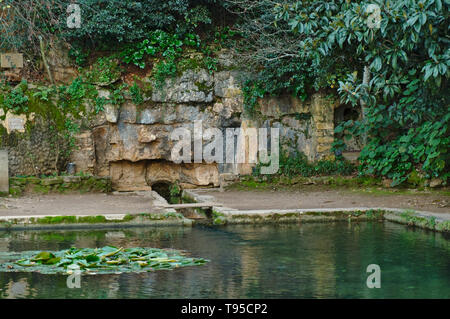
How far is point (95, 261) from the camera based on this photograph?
8.23m

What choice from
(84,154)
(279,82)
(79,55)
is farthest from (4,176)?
(279,82)

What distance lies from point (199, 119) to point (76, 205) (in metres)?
5.87

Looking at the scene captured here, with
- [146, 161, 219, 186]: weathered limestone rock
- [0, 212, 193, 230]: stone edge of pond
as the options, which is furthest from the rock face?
[0, 212, 193, 230]: stone edge of pond

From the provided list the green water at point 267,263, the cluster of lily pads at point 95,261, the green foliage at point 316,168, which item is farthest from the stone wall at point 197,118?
the cluster of lily pads at point 95,261

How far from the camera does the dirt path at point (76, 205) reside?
12.5 metres

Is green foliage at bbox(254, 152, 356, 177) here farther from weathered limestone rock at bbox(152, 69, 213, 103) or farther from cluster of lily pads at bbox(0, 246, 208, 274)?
cluster of lily pads at bbox(0, 246, 208, 274)

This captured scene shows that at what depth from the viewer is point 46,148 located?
55.4 ft

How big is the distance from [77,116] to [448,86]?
34.4 ft

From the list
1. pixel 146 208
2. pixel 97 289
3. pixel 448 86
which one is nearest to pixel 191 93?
pixel 146 208

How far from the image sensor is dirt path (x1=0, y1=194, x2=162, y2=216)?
491 inches

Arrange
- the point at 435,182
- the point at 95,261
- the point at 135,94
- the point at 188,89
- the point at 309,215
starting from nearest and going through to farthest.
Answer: the point at 95,261 → the point at 309,215 → the point at 435,182 → the point at 135,94 → the point at 188,89

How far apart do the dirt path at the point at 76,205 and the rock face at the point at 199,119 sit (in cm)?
259

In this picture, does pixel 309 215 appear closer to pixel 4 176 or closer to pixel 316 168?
pixel 316 168
